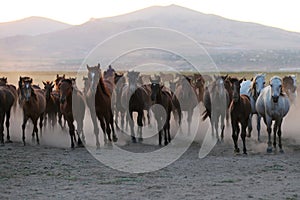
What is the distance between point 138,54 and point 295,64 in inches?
1925

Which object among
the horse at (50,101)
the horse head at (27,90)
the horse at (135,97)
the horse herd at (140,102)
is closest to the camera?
the horse herd at (140,102)

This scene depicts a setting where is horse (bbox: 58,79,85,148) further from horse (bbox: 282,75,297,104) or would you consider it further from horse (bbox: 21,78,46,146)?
horse (bbox: 282,75,297,104)

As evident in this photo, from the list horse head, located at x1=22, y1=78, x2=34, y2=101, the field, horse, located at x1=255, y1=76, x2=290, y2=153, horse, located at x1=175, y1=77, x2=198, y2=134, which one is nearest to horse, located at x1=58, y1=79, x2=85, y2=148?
the field

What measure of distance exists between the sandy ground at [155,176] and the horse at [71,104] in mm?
765

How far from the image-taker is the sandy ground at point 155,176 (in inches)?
391

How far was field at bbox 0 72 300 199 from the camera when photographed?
391 inches

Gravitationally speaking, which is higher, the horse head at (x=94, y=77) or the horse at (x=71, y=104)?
the horse head at (x=94, y=77)

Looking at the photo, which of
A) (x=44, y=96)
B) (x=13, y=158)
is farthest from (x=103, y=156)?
(x=44, y=96)

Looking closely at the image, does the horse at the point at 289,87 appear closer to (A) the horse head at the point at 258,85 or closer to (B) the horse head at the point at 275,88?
(A) the horse head at the point at 258,85

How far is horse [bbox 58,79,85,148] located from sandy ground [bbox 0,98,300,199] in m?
0.76

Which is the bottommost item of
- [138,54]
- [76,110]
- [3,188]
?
[3,188]

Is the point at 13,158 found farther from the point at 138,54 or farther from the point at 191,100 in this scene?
the point at 138,54

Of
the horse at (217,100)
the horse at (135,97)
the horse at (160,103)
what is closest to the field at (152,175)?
the horse at (160,103)

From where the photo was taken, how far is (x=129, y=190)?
1023 centimetres
